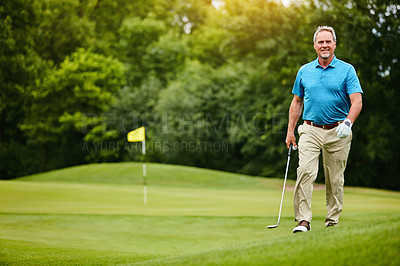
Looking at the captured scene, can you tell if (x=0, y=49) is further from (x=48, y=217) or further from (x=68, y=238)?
(x=68, y=238)

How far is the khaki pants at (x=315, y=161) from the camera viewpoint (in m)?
A: 5.00

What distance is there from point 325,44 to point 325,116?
0.70 metres

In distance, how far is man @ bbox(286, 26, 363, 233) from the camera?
4.87 meters

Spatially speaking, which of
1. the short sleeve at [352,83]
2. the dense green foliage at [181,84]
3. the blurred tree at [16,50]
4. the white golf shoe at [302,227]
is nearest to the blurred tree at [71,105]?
the dense green foliage at [181,84]

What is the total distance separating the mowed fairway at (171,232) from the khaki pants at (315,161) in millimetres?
408

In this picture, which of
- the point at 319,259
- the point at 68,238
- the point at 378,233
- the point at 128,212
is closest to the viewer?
the point at 319,259

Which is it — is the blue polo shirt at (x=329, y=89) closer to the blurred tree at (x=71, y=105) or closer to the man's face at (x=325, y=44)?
the man's face at (x=325, y=44)

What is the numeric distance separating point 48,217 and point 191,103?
23.2m

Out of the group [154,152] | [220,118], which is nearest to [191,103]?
[220,118]

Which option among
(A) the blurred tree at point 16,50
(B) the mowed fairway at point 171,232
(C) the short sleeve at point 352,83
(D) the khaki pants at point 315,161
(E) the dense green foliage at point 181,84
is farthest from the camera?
(A) the blurred tree at point 16,50

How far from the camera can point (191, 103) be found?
109 ft

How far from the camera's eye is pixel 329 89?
16.1 ft

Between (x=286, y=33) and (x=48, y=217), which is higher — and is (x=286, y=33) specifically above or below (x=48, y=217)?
above

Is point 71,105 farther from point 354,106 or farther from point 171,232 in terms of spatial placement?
point 354,106
